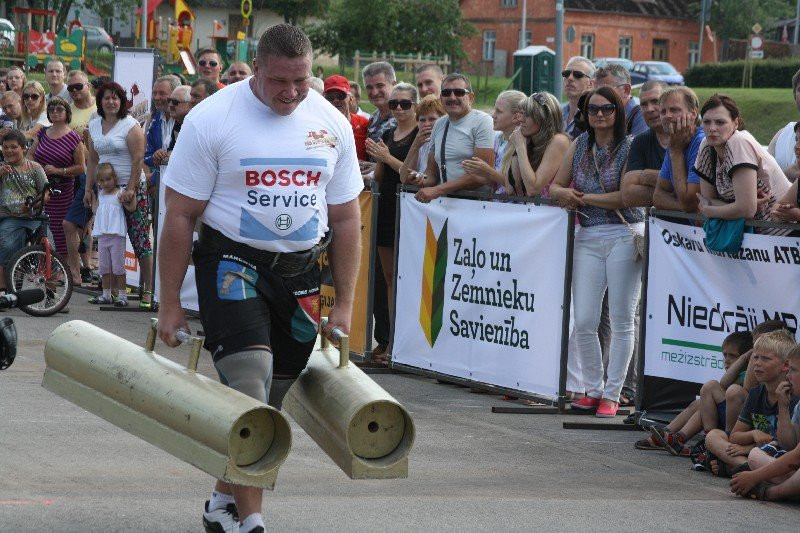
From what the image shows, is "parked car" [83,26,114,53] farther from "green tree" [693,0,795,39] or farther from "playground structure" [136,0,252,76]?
"green tree" [693,0,795,39]

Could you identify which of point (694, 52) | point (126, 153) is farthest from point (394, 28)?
point (126, 153)

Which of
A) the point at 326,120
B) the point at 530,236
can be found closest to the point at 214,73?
the point at 530,236

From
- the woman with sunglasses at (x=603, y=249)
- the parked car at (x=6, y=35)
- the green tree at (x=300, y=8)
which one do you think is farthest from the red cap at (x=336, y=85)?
the green tree at (x=300, y=8)

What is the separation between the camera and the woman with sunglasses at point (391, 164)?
11.3 m

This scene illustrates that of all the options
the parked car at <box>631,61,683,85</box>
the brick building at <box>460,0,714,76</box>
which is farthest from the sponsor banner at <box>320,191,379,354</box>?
the brick building at <box>460,0,714,76</box>

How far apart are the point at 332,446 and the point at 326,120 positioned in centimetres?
134

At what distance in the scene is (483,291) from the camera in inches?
395

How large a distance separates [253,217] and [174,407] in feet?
2.75

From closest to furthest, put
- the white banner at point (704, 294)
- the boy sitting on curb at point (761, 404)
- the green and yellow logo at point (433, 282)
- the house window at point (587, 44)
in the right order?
1. the boy sitting on curb at point (761, 404)
2. the white banner at point (704, 294)
3. the green and yellow logo at point (433, 282)
4. the house window at point (587, 44)

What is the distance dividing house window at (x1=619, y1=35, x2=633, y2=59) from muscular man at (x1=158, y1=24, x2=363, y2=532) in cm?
8749

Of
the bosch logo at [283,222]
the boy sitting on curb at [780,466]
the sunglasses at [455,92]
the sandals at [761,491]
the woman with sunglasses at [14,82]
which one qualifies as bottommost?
the sandals at [761,491]

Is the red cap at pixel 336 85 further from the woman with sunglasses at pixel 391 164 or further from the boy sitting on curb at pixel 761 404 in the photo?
the boy sitting on curb at pixel 761 404

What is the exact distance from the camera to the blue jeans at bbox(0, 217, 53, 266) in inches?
538

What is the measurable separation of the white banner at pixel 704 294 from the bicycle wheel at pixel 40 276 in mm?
6460
